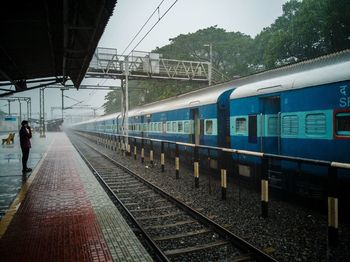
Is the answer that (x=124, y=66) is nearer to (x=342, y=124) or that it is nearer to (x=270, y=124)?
(x=270, y=124)

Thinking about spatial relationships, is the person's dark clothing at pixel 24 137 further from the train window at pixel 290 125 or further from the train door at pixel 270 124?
the train window at pixel 290 125

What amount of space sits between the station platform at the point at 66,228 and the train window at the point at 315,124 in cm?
466

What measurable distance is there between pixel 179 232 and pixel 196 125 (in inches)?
340

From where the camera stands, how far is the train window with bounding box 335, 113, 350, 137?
6.89 meters

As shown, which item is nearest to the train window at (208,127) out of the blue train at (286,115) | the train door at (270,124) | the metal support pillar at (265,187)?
the blue train at (286,115)

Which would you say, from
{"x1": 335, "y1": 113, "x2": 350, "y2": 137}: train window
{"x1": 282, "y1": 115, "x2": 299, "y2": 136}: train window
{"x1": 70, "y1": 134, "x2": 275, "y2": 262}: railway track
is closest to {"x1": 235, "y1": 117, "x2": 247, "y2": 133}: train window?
{"x1": 282, "y1": 115, "x2": 299, "y2": 136}: train window

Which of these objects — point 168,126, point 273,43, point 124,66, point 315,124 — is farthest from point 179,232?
point 273,43

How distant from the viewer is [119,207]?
8719 mm

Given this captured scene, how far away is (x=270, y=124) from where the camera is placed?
31.4 feet

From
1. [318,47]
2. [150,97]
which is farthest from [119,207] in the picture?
[150,97]

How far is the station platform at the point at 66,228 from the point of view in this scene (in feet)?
17.8

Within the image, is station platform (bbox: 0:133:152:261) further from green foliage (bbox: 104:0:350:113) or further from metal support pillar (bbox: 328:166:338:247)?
green foliage (bbox: 104:0:350:113)

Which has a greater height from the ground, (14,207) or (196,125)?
(196,125)

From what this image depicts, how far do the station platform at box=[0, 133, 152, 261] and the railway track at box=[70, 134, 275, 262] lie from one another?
0.46m
